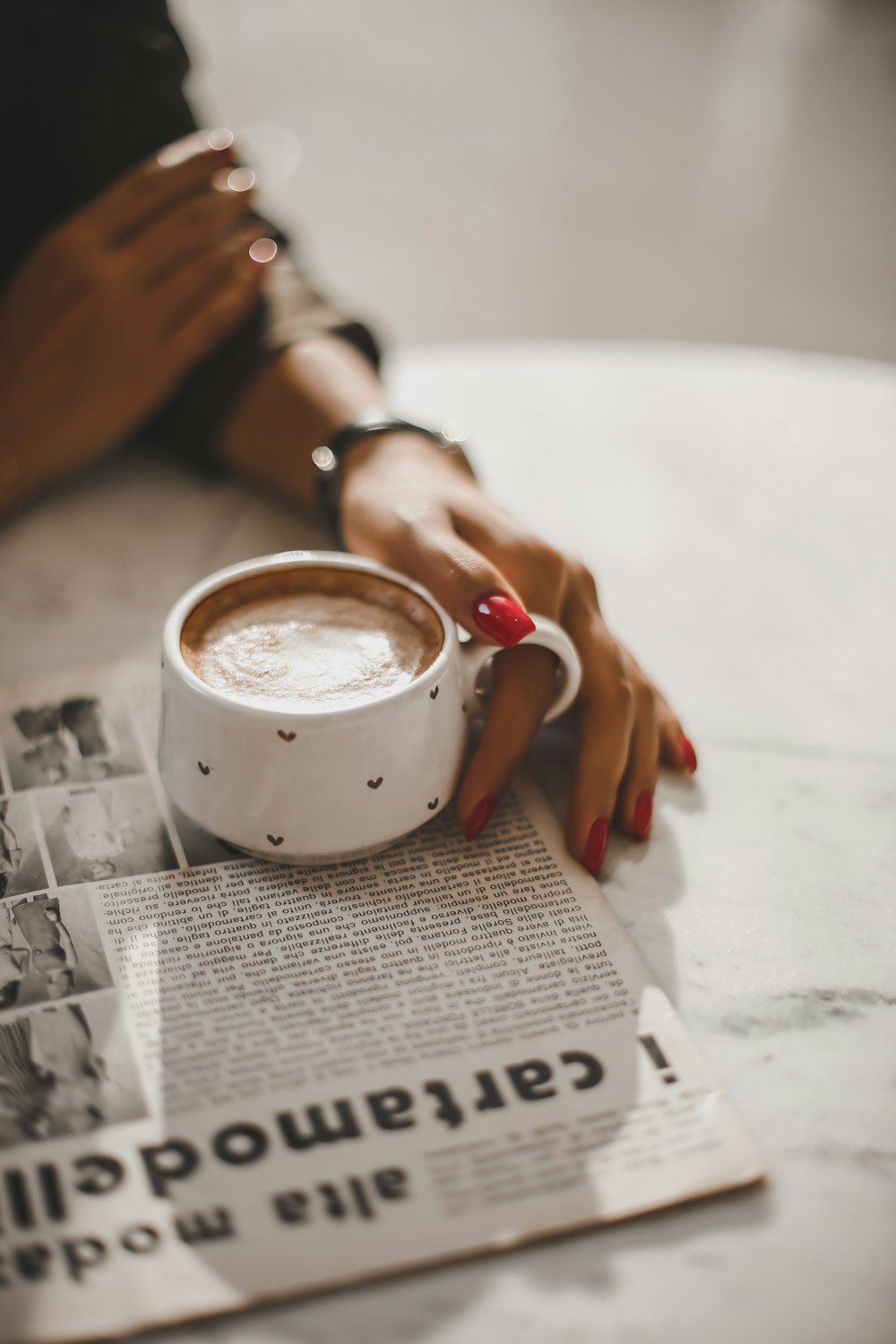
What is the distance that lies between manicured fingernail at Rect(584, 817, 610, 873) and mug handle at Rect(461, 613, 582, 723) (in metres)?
0.06

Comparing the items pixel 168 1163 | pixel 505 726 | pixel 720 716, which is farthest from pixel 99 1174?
pixel 720 716

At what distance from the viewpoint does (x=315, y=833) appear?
496mm

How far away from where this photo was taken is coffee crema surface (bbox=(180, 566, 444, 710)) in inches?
20.1

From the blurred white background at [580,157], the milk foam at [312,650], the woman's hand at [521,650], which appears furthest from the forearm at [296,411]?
the blurred white background at [580,157]

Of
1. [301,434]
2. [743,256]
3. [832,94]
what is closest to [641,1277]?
[301,434]

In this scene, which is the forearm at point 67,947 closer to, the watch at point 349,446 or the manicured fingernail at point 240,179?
the watch at point 349,446

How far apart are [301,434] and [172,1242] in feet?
1.76

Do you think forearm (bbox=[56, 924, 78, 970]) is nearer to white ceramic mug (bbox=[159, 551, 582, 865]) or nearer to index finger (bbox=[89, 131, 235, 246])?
white ceramic mug (bbox=[159, 551, 582, 865])

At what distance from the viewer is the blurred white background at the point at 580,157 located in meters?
2.34

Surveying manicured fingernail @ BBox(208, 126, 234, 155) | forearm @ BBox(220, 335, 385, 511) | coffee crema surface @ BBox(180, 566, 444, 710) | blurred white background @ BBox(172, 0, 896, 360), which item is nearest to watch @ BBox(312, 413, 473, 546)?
forearm @ BBox(220, 335, 385, 511)

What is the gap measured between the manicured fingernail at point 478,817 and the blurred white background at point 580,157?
1784 millimetres

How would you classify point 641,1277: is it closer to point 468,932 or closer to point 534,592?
point 468,932

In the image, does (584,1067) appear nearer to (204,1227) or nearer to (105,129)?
(204,1227)

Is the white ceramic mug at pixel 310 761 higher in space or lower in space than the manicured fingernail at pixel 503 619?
lower
